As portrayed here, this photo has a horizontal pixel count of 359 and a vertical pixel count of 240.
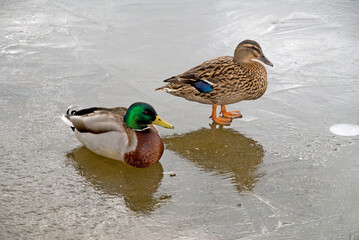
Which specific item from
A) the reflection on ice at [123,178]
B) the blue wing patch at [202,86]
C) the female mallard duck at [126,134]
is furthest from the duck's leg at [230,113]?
the reflection on ice at [123,178]

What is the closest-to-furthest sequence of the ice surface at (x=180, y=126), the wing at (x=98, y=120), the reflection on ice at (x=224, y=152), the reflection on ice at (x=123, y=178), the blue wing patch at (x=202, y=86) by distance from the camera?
1. the ice surface at (x=180, y=126)
2. the reflection on ice at (x=123, y=178)
3. the reflection on ice at (x=224, y=152)
4. the wing at (x=98, y=120)
5. the blue wing patch at (x=202, y=86)

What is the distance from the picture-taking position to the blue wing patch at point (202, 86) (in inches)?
194

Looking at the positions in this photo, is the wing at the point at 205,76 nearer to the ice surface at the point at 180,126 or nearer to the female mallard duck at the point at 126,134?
the ice surface at the point at 180,126

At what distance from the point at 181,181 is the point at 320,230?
43.4 inches

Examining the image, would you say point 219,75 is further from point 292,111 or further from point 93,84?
point 93,84

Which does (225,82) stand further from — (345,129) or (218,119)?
(345,129)

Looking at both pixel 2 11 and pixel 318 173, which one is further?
pixel 2 11

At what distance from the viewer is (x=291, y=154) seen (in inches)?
176

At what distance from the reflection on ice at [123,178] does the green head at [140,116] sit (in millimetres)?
352

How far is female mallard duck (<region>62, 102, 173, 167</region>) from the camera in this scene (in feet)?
13.9

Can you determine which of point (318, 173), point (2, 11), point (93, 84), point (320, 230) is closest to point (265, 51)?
point (93, 84)

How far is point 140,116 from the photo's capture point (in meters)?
4.25

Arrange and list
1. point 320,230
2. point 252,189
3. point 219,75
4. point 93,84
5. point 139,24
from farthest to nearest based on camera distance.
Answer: point 139,24 < point 93,84 < point 219,75 < point 252,189 < point 320,230

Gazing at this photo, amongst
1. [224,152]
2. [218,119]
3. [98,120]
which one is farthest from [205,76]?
[98,120]
